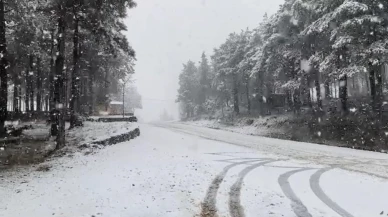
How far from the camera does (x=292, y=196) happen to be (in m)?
9.75

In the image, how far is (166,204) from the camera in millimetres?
8758

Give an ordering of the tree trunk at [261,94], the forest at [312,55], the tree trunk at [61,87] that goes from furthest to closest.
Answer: the tree trunk at [261,94]
the forest at [312,55]
the tree trunk at [61,87]

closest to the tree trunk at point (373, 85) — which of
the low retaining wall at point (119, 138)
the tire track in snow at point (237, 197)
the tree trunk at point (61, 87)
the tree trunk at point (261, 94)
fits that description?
the tire track in snow at point (237, 197)

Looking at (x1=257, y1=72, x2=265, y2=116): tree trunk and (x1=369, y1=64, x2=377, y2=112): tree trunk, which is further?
(x1=257, y1=72, x2=265, y2=116): tree trunk

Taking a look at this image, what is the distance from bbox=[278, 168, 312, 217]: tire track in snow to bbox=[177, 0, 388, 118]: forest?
1154cm

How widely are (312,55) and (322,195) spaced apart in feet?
61.5

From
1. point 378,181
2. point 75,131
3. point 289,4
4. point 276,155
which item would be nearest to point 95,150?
point 75,131

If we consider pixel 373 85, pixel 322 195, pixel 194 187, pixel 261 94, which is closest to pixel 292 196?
pixel 322 195

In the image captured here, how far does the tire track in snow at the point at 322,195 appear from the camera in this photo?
8454mm

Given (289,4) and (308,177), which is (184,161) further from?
(289,4)

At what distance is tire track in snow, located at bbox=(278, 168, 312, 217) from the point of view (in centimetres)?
831

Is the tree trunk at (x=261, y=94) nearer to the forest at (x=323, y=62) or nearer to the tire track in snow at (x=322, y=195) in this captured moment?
the forest at (x=323, y=62)

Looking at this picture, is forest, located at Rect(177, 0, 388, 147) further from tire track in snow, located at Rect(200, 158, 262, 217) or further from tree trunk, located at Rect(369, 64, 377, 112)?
tire track in snow, located at Rect(200, 158, 262, 217)

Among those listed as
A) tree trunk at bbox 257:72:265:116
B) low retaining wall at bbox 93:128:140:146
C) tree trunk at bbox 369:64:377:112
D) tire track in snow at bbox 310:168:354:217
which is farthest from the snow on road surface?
tree trunk at bbox 257:72:265:116
